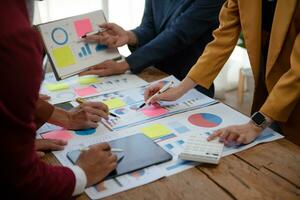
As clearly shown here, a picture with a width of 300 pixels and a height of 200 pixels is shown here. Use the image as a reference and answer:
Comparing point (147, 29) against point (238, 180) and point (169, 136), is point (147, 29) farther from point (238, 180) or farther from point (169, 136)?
point (238, 180)

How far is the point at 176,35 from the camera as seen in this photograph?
1.53 metres

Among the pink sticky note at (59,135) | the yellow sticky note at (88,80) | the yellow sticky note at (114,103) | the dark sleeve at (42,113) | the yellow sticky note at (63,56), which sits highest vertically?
the yellow sticky note at (63,56)

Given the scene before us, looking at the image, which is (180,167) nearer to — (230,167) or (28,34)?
(230,167)

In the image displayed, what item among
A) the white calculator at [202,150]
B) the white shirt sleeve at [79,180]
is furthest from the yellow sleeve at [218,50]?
the white shirt sleeve at [79,180]

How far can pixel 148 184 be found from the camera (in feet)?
2.86

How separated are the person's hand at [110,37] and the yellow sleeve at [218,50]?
375 millimetres


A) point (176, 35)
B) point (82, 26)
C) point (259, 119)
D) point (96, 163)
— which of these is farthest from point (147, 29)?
point (96, 163)

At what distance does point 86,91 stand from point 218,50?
486 mm

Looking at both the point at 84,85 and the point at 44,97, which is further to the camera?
the point at 84,85

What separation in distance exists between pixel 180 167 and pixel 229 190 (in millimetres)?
135

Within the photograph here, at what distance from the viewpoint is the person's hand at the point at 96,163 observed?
868mm

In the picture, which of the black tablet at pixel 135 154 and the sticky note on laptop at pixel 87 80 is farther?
the sticky note on laptop at pixel 87 80

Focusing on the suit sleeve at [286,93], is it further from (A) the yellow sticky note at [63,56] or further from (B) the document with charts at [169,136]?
(A) the yellow sticky note at [63,56]

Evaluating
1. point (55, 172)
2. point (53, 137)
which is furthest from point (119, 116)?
point (55, 172)
